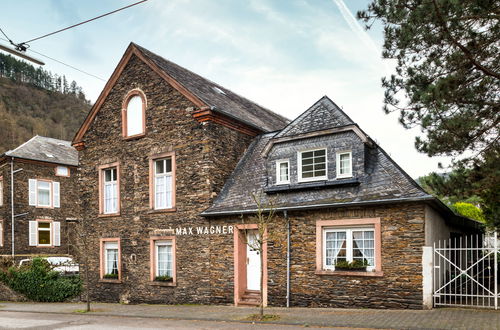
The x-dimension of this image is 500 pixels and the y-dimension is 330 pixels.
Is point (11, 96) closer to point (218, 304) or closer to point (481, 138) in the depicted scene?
point (218, 304)

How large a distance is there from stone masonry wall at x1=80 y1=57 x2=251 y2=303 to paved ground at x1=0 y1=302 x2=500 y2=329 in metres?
1.45

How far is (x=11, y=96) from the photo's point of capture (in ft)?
195

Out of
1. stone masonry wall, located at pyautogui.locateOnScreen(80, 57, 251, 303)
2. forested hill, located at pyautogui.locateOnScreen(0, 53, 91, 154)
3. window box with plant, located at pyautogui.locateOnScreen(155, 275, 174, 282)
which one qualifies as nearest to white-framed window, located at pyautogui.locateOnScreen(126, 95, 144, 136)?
stone masonry wall, located at pyautogui.locateOnScreen(80, 57, 251, 303)

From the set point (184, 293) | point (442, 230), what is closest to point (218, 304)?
point (184, 293)

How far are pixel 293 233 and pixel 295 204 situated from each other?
3.02ft

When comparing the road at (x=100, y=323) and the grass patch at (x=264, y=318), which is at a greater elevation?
the grass patch at (x=264, y=318)

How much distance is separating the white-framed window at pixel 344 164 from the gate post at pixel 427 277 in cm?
349

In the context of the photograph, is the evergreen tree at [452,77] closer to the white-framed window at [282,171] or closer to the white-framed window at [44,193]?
the white-framed window at [282,171]

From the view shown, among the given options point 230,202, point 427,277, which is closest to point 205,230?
point 230,202

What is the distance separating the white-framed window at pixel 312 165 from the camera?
50.7 feet

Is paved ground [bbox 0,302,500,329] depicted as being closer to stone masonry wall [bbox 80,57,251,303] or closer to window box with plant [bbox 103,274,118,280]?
→ stone masonry wall [bbox 80,57,251,303]

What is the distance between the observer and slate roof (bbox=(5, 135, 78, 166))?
32406 millimetres

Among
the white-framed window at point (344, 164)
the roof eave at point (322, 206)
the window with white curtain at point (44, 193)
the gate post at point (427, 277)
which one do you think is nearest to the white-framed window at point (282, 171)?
the roof eave at point (322, 206)

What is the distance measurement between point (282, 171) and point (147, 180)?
5780mm
